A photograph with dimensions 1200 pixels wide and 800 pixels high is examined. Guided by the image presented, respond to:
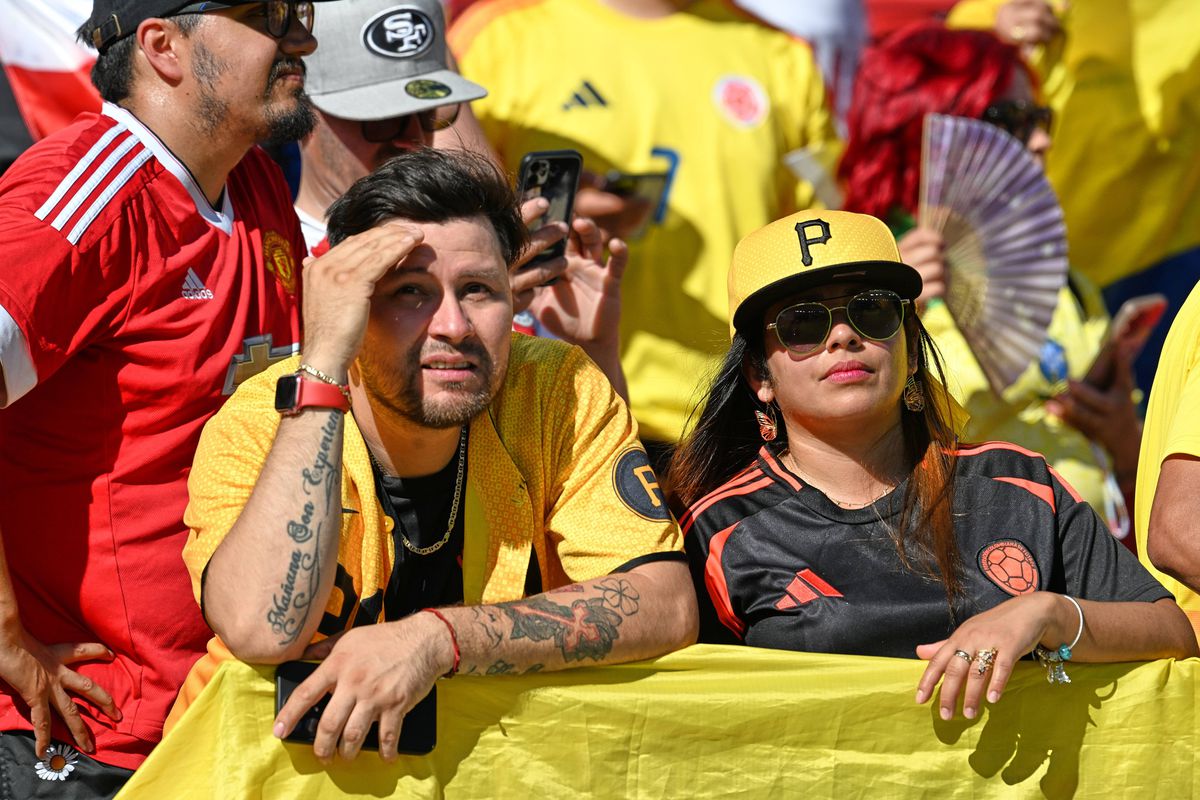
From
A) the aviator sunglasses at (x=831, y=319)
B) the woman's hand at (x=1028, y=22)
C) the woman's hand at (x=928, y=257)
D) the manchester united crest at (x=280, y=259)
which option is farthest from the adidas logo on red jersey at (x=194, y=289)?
the woman's hand at (x=1028, y=22)

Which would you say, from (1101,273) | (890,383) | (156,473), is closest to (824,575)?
(890,383)

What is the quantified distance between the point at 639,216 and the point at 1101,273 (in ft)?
8.97

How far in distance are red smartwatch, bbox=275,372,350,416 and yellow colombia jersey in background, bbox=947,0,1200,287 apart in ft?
14.3

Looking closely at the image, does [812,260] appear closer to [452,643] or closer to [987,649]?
[987,649]

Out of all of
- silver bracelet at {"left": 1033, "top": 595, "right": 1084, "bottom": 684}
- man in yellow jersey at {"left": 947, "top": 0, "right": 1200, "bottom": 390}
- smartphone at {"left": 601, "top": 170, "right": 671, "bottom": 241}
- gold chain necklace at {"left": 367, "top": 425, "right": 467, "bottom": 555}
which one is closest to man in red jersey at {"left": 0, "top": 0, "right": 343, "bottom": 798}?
gold chain necklace at {"left": 367, "top": 425, "right": 467, "bottom": 555}

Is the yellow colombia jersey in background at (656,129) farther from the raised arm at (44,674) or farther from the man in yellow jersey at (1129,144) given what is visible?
the raised arm at (44,674)

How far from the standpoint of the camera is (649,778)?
9.33 ft

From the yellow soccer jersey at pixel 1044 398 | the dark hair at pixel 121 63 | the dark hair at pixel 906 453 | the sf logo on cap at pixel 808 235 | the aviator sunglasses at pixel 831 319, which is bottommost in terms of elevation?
the yellow soccer jersey at pixel 1044 398

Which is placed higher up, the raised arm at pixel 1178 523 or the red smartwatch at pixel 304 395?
the red smartwatch at pixel 304 395

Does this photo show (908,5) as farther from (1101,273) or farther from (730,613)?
(730,613)

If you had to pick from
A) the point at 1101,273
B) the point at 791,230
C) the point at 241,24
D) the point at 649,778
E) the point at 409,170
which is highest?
the point at 241,24

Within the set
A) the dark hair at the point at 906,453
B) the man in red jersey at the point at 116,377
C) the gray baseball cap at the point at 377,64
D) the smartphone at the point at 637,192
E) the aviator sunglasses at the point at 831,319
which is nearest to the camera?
the man in red jersey at the point at 116,377

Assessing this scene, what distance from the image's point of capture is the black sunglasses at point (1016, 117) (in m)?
5.34

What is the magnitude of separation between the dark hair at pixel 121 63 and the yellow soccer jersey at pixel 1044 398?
265 centimetres
